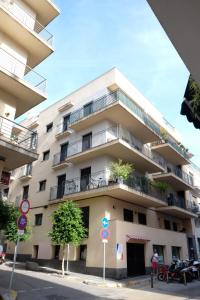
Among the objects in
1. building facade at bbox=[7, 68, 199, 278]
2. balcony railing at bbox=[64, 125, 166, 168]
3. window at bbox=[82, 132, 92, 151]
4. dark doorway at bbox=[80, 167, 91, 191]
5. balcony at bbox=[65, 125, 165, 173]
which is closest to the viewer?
building facade at bbox=[7, 68, 199, 278]

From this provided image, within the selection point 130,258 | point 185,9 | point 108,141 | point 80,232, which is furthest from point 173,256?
point 185,9

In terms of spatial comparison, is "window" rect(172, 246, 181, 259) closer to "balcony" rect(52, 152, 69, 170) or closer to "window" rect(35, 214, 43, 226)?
"window" rect(35, 214, 43, 226)

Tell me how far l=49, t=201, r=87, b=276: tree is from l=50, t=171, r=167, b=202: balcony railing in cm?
237

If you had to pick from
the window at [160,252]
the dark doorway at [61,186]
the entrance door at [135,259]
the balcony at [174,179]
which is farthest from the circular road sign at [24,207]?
the balcony at [174,179]

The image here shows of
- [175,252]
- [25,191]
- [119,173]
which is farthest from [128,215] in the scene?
[25,191]

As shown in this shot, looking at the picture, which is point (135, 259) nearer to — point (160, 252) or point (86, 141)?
point (160, 252)

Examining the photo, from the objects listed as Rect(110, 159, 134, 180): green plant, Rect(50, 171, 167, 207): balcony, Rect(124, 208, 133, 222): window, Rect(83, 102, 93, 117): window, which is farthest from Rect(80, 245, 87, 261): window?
Rect(83, 102, 93, 117): window

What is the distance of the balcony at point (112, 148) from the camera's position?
1956 cm

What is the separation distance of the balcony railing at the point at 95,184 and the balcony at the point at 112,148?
1605 millimetres

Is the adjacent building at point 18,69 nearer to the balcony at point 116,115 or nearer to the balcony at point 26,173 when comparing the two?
the balcony at point 116,115

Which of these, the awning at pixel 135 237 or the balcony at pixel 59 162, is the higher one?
the balcony at pixel 59 162

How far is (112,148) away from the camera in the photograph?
1962 cm

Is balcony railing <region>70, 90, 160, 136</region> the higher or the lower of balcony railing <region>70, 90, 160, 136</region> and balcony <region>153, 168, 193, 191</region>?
the higher

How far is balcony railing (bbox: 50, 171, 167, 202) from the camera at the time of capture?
19.1 metres
